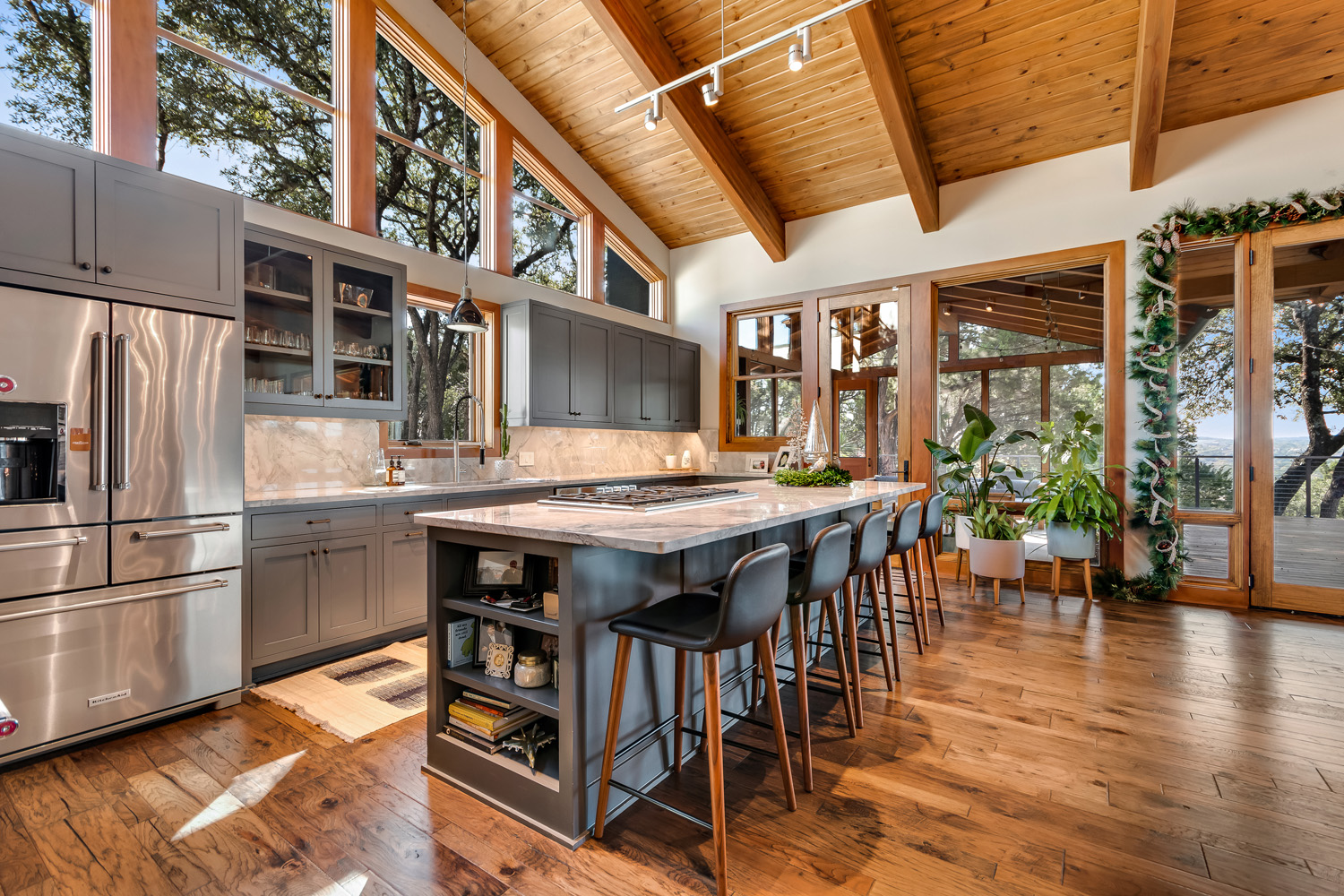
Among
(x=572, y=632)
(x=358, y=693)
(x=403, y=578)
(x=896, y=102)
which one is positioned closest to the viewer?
(x=572, y=632)

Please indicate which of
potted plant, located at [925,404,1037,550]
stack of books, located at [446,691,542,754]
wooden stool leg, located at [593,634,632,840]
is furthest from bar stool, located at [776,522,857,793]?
potted plant, located at [925,404,1037,550]

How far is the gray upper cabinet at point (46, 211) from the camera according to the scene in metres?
2.28

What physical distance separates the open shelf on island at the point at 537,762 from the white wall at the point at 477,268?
3.36 m

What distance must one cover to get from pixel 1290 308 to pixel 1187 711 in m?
3.52

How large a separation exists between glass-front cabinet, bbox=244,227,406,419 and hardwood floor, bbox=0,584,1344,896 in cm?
173

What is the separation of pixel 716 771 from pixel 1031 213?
5.44m

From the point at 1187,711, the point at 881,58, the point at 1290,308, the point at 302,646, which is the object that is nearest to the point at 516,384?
the point at 302,646

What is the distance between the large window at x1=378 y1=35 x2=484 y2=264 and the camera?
4637 millimetres

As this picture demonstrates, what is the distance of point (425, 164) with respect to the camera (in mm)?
4898

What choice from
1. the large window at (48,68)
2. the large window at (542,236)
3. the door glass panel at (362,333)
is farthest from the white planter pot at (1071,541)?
the large window at (48,68)

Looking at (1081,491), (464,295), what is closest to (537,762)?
(464,295)

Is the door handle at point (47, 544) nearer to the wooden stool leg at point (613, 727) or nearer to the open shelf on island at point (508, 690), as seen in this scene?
the open shelf on island at point (508, 690)

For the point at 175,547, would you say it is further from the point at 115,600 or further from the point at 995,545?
the point at 995,545

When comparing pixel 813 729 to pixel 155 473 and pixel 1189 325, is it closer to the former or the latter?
pixel 155 473
